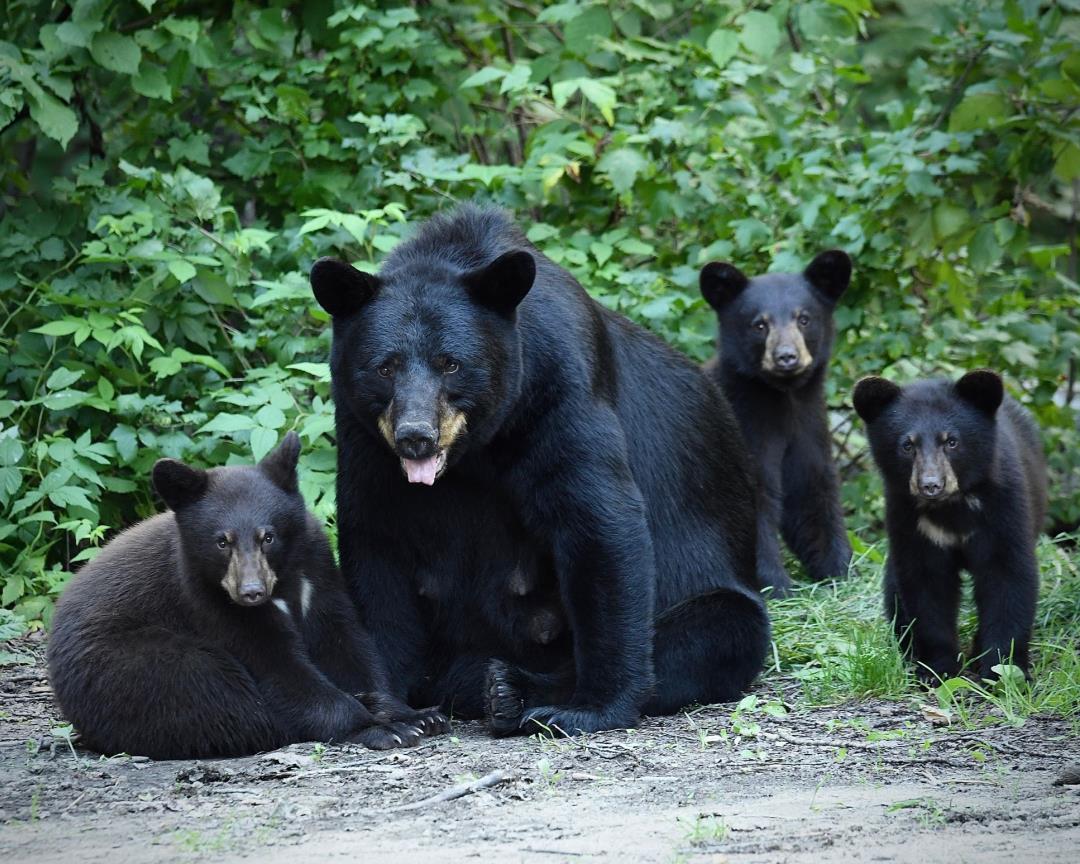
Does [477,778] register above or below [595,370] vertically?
below

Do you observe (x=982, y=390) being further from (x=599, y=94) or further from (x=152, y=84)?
(x=152, y=84)

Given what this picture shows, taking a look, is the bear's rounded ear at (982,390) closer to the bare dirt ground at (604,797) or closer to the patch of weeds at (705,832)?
the bare dirt ground at (604,797)

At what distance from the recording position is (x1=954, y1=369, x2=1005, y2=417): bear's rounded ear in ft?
18.2

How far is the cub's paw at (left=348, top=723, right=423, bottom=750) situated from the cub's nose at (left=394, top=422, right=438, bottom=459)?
3.12 ft

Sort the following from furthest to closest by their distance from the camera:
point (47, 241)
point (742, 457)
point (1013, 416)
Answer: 1. point (47, 241)
2. point (1013, 416)
3. point (742, 457)

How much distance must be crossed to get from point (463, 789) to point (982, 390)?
2706 millimetres

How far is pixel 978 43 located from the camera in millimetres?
8164

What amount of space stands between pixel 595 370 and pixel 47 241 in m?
4.05

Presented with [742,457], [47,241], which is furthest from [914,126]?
[47,241]

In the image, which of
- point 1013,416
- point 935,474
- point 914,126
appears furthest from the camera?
point 914,126

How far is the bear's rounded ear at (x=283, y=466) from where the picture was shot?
5.24 metres

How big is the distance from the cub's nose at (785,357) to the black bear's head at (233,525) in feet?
11.1

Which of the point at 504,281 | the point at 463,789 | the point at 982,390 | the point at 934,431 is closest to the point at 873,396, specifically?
the point at 934,431

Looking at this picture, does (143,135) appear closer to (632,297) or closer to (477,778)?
(632,297)
